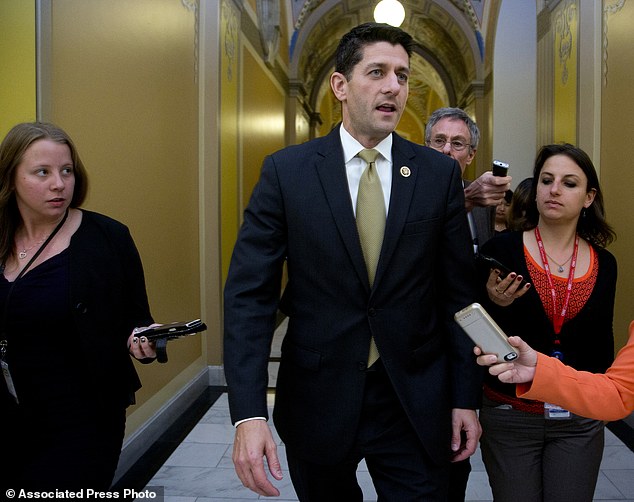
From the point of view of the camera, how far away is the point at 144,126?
4.62m

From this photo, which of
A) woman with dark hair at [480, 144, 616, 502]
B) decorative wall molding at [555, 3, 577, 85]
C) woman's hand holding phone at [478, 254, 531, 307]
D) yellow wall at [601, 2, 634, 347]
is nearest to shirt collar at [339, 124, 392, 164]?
woman's hand holding phone at [478, 254, 531, 307]

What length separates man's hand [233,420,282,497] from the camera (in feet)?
5.68

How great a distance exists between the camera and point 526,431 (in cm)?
232

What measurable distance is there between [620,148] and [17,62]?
4.52 m

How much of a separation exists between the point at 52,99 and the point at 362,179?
6.58 feet

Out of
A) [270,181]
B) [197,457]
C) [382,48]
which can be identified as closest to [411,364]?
[270,181]

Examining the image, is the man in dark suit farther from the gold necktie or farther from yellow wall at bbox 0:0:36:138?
yellow wall at bbox 0:0:36:138

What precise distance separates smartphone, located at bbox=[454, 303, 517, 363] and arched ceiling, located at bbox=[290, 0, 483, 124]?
38.7 feet

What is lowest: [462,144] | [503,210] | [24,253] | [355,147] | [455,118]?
[24,253]

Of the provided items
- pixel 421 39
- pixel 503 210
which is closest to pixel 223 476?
pixel 503 210

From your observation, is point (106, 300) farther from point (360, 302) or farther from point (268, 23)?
point (268, 23)

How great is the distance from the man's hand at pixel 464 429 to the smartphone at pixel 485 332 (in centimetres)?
49

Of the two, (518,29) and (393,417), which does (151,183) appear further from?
(518,29)

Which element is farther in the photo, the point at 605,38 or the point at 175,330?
the point at 605,38
